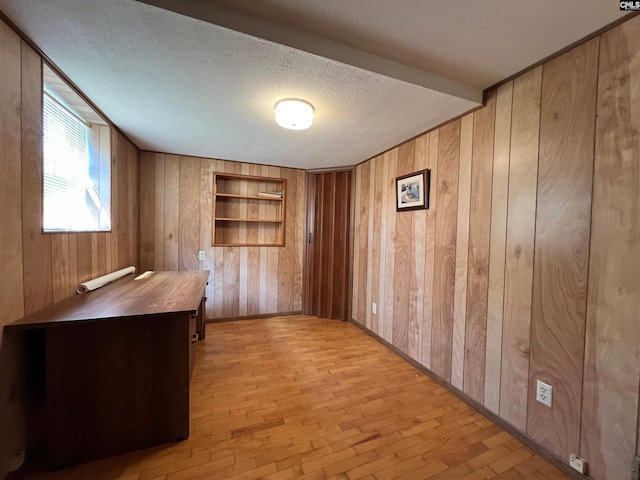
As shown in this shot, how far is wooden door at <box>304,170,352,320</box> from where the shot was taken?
3.31 m

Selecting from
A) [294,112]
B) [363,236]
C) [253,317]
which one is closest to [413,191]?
[363,236]

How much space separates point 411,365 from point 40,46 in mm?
3171

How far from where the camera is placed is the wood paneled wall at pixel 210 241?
2879 mm

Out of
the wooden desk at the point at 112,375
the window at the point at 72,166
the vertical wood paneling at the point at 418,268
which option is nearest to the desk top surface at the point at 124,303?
the wooden desk at the point at 112,375

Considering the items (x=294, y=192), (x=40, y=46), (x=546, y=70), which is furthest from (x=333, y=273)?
(x=40, y=46)

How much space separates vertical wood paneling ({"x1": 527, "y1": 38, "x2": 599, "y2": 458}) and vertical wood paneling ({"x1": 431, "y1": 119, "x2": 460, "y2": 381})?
541 mm

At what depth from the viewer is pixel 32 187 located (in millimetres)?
1224

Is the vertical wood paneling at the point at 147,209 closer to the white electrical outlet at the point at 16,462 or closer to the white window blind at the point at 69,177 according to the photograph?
the white window blind at the point at 69,177

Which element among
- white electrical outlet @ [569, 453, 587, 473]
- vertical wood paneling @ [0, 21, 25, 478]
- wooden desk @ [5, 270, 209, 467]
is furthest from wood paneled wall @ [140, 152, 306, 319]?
white electrical outlet @ [569, 453, 587, 473]

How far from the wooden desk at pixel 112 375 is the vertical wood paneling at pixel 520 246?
186 centimetres

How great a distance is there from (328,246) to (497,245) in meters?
2.09

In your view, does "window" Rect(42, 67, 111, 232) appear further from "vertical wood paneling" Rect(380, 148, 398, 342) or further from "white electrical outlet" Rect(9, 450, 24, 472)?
"vertical wood paneling" Rect(380, 148, 398, 342)

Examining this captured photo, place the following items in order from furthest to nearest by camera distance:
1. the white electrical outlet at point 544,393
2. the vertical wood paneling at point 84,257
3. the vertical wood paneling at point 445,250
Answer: the vertical wood paneling at point 445,250 < the vertical wood paneling at point 84,257 < the white electrical outlet at point 544,393

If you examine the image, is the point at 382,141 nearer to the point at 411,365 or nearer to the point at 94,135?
the point at 411,365
